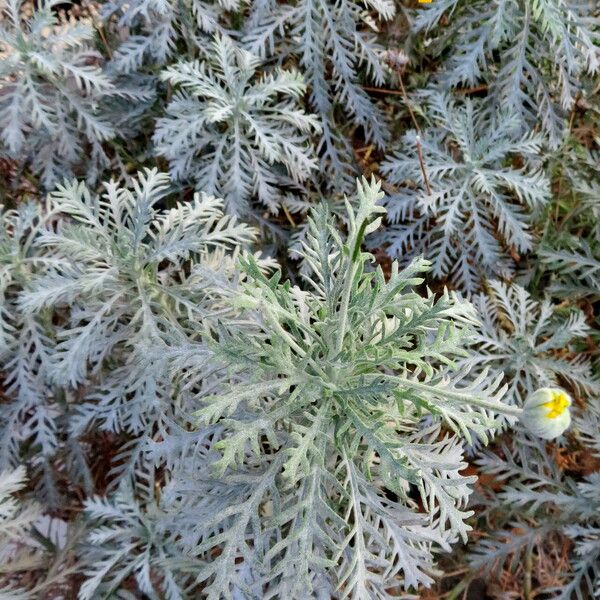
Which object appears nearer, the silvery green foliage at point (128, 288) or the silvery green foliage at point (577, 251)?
the silvery green foliage at point (128, 288)

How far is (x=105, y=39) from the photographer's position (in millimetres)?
1690

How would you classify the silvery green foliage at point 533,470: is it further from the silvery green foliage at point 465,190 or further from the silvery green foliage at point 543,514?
the silvery green foliage at point 465,190

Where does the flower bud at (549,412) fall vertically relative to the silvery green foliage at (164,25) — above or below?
below

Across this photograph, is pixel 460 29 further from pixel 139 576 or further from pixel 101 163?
pixel 139 576

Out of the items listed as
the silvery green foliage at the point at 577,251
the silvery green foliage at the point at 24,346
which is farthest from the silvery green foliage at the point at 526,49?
the silvery green foliage at the point at 24,346

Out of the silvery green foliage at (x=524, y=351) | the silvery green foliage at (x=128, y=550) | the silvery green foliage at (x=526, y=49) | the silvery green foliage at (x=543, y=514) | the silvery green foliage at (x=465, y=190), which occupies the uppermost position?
the silvery green foliage at (x=526, y=49)

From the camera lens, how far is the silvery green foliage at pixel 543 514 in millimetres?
1456

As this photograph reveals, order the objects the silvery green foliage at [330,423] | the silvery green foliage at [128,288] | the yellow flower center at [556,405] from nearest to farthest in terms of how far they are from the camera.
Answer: the yellow flower center at [556,405] → the silvery green foliage at [330,423] → the silvery green foliage at [128,288]

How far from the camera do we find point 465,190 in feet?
5.11

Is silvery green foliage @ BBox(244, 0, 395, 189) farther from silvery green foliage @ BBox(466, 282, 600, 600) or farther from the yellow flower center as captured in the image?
the yellow flower center

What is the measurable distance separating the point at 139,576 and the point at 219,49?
1.24 meters

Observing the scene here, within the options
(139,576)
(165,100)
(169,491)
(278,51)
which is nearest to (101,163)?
(165,100)

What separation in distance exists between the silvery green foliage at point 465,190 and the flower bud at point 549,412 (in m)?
0.76

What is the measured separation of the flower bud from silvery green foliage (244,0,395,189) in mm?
996
